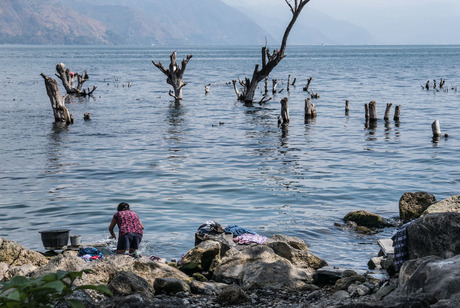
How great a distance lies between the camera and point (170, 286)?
1020 centimetres

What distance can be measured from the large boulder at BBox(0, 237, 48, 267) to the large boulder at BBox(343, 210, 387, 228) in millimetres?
8457

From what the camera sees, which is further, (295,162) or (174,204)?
(295,162)

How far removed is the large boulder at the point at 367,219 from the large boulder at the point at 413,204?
2.23 ft

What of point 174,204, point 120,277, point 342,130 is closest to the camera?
point 120,277

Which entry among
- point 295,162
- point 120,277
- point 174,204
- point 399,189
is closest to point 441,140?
point 295,162

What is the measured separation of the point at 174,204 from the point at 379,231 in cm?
625

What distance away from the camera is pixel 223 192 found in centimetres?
2039

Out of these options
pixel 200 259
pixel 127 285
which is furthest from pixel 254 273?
pixel 127 285

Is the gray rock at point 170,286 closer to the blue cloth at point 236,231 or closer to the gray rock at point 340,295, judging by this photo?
the gray rock at point 340,295

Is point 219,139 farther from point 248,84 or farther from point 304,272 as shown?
point 304,272

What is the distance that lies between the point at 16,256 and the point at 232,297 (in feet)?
16.4

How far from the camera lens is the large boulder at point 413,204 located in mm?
16859

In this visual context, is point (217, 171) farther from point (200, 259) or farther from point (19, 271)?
point (19, 271)

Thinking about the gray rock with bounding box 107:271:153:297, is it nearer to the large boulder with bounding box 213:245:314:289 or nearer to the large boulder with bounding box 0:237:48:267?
the large boulder with bounding box 213:245:314:289
